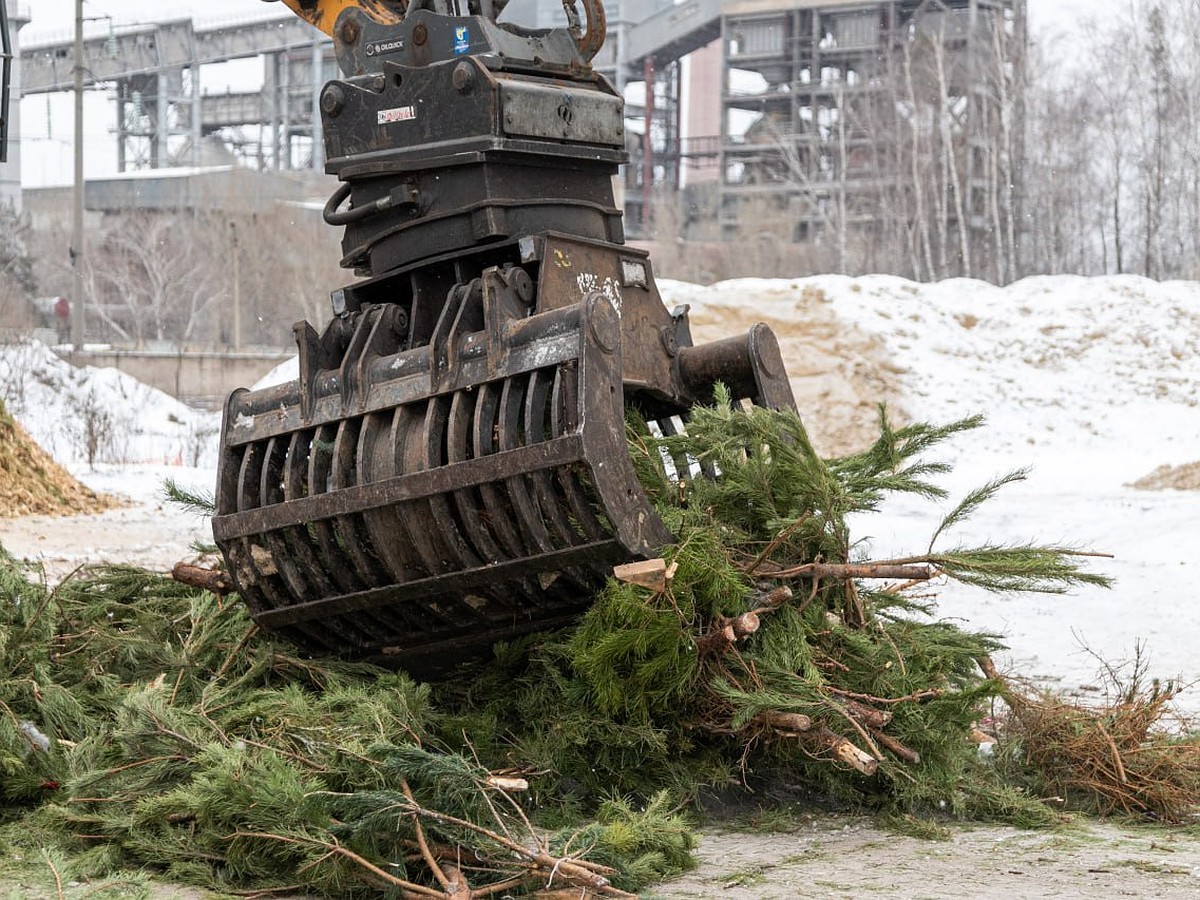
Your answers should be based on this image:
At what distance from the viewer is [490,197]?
227 inches

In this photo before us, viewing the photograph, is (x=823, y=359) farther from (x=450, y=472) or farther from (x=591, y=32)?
(x=450, y=472)

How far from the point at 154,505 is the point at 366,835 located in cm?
1046

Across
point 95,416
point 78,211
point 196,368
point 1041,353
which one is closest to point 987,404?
point 1041,353

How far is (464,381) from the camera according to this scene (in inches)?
199

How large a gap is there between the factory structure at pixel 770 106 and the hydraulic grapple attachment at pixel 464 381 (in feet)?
109

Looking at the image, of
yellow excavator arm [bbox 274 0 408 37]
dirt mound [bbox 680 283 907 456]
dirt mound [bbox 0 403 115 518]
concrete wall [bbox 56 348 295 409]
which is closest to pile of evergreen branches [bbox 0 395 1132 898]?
yellow excavator arm [bbox 274 0 408 37]

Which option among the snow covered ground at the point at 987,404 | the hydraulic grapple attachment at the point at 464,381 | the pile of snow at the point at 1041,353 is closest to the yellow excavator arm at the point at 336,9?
the hydraulic grapple attachment at the point at 464,381

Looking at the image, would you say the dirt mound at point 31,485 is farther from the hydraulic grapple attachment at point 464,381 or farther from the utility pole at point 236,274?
the utility pole at point 236,274

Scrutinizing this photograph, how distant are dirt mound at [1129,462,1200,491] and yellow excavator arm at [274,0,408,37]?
11.8 meters

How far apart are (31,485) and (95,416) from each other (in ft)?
20.2

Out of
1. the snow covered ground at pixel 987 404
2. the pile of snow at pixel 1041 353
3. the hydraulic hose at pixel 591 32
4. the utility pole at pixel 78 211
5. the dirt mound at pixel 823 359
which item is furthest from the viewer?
the utility pole at pixel 78 211

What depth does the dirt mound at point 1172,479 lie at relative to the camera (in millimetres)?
16234

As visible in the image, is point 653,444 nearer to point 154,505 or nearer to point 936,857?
point 936,857

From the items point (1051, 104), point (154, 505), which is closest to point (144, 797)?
point (154, 505)
